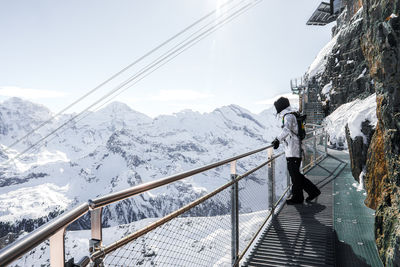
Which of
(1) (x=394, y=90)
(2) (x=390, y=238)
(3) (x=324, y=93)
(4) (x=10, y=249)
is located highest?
(3) (x=324, y=93)

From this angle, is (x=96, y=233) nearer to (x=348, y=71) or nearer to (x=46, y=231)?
(x=46, y=231)

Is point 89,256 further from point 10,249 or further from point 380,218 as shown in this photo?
point 380,218

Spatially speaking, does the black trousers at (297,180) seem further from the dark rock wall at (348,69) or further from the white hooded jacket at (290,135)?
the dark rock wall at (348,69)

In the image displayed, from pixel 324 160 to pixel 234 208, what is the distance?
9.23 meters

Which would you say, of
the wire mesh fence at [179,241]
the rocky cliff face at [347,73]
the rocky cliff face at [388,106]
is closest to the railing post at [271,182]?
the wire mesh fence at [179,241]

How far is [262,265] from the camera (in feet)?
11.3

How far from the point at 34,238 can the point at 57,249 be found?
14 cm

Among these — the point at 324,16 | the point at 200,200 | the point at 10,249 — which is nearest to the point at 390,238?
the point at 200,200

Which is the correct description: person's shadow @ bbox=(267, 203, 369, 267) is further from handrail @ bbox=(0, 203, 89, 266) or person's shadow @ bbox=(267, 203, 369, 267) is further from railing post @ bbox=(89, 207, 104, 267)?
handrail @ bbox=(0, 203, 89, 266)

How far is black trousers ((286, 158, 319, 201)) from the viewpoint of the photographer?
5102 mm

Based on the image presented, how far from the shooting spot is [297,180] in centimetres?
513

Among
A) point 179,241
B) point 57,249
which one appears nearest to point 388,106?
point 179,241

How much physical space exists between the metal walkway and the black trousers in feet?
0.84

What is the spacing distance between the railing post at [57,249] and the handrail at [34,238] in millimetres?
27
